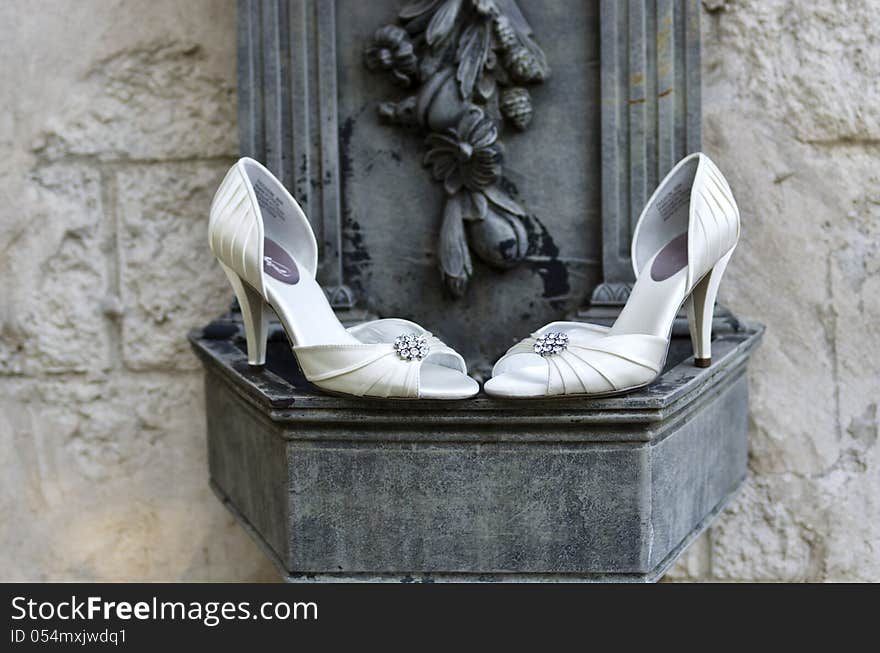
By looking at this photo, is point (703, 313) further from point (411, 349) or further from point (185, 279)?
point (185, 279)

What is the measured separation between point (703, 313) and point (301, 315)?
55 cm

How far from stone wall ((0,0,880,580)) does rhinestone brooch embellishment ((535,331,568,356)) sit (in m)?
0.58

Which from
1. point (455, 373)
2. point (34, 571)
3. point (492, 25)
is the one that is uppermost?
point (492, 25)

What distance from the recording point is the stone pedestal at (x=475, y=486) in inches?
41.7

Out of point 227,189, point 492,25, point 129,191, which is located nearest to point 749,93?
point 492,25

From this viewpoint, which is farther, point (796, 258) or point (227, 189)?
point (796, 258)

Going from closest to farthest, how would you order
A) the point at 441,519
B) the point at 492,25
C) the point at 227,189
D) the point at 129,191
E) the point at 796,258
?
the point at 441,519
the point at 227,189
the point at 492,25
the point at 796,258
the point at 129,191

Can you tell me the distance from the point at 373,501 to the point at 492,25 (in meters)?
0.78

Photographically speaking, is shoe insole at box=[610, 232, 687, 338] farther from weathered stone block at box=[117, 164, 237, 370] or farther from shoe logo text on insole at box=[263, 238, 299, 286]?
weathered stone block at box=[117, 164, 237, 370]

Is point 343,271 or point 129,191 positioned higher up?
point 129,191

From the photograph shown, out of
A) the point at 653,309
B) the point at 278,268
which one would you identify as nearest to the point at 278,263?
the point at 278,268

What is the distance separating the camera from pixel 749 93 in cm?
152

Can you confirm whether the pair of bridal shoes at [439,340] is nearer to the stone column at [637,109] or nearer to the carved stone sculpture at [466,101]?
the stone column at [637,109]

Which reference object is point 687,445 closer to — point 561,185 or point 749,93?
point 561,185
